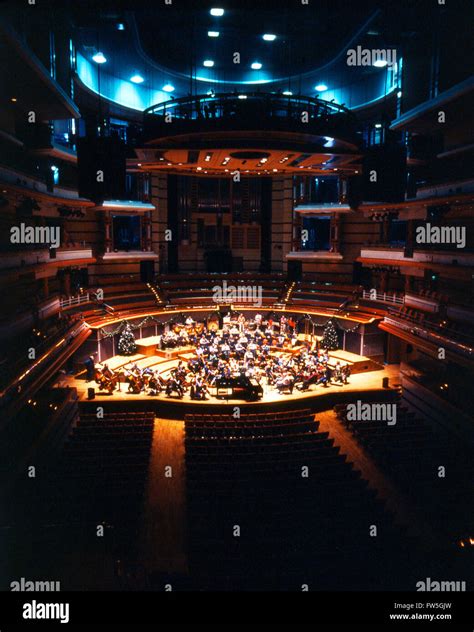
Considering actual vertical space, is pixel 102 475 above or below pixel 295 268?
below

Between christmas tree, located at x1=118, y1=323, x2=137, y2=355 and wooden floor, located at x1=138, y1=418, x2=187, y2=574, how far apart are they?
7.41 metres

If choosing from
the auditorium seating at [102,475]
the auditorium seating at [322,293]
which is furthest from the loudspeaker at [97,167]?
the auditorium seating at [322,293]

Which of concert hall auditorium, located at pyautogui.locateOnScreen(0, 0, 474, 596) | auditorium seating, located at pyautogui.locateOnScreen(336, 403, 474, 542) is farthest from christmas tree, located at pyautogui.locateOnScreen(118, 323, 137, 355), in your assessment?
auditorium seating, located at pyautogui.locateOnScreen(336, 403, 474, 542)

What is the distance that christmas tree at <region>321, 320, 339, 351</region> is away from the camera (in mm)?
21781

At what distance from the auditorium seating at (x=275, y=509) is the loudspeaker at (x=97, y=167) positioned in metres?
6.87

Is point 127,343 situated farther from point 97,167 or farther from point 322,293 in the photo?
point 322,293

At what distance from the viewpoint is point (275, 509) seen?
905cm

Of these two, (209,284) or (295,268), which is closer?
(209,284)

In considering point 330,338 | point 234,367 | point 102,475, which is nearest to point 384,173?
point 234,367

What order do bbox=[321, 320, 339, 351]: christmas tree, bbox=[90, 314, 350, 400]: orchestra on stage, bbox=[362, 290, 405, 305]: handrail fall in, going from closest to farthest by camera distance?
bbox=[90, 314, 350, 400]: orchestra on stage < bbox=[321, 320, 339, 351]: christmas tree < bbox=[362, 290, 405, 305]: handrail

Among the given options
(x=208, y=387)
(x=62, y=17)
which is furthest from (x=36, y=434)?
(x=62, y=17)

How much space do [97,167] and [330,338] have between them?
515 inches

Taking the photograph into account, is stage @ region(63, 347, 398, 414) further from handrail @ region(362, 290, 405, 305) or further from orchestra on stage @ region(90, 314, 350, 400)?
handrail @ region(362, 290, 405, 305)

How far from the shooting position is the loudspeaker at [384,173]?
14.1 m
